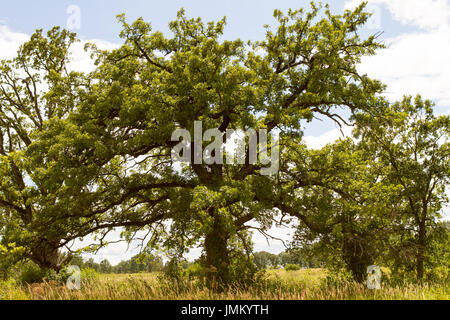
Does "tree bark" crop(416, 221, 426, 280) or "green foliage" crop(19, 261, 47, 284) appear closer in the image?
"green foliage" crop(19, 261, 47, 284)

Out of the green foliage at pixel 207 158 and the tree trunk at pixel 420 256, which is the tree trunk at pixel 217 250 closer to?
the green foliage at pixel 207 158

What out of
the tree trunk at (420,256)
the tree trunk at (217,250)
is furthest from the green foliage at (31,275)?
the tree trunk at (420,256)

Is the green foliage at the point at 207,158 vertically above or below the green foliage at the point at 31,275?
above

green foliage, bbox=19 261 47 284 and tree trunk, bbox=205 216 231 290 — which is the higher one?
tree trunk, bbox=205 216 231 290

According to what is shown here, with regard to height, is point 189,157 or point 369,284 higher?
point 189,157

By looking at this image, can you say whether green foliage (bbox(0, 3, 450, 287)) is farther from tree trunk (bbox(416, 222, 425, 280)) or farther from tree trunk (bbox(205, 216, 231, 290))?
tree trunk (bbox(416, 222, 425, 280))

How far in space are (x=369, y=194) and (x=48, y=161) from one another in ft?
48.2

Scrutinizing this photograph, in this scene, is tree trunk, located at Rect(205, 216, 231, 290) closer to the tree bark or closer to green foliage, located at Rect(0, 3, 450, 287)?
green foliage, located at Rect(0, 3, 450, 287)

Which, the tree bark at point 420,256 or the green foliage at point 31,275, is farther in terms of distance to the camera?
the tree bark at point 420,256

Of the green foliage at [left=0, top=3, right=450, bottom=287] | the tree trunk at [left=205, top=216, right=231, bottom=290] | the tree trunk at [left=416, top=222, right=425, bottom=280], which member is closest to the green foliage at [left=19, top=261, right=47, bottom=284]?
the green foliage at [left=0, top=3, right=450, bottom=287]

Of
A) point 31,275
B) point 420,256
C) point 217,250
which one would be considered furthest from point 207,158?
point 420,256

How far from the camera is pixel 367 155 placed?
954 inches

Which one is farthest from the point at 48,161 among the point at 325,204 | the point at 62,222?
the point at 325,204
